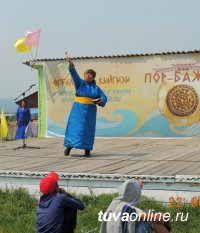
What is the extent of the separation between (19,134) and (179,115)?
14.5ft

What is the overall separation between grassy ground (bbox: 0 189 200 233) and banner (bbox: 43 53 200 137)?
27.7 feet

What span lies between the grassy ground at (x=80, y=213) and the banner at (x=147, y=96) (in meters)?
8.45

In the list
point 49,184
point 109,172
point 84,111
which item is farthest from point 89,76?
point 49,184

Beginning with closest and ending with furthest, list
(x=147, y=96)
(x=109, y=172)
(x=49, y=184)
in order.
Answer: (x=49, y=184)
(x=109, y=172)
(x=147, y=96)

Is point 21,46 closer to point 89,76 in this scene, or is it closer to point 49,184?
point 89,76

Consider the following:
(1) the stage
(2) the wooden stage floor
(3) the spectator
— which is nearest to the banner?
(2) the wooden stage floor

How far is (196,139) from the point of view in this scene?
1332cm

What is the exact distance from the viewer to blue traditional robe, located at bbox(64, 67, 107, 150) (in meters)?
8.04

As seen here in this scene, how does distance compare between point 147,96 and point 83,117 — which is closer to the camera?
point 83,117

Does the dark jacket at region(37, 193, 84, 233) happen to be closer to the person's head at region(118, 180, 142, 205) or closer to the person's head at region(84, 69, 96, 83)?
the person's head at region(118, 180, 142, 205)

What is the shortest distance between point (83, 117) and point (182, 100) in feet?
20.8

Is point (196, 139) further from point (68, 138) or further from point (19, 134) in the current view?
point (68, 138)

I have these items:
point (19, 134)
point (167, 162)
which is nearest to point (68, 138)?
point (167, 162)

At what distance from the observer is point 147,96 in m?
14.1
